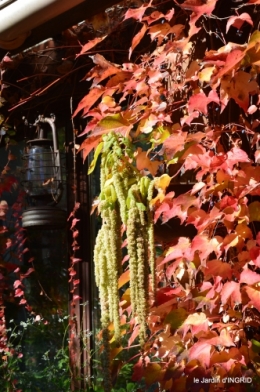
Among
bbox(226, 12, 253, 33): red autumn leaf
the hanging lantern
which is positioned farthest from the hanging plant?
the hanging lantern

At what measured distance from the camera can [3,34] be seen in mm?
2438

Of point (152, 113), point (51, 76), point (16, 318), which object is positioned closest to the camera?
point (152, 113)

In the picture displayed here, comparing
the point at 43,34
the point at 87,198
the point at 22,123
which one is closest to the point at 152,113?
the point at 43,34

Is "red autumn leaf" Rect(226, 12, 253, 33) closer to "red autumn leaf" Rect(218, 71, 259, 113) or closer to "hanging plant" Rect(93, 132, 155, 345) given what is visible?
"red autumn leaf" Rect(218, 71, 259, 113)

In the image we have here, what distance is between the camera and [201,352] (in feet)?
6.32

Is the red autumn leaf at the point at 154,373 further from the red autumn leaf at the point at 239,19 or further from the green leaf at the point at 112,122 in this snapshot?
the red autumn leaf at the point at 239,19

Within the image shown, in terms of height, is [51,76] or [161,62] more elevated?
[51,76]

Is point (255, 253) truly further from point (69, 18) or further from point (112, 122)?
point (69, 18)

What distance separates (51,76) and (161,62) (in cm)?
121

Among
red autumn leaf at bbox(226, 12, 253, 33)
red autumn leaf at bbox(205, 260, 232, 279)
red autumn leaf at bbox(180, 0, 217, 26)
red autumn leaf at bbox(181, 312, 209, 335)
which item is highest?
red autumn leaf at bbox(180, 0, 217, 26)

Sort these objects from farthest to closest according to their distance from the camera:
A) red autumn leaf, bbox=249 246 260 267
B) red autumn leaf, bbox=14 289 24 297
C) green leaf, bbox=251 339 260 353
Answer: red autumn leaf, bbox=14 289 24 297 < green leaf, bbox=251 339 260 353 < red autumn leaf, bbox=249 246 260 267

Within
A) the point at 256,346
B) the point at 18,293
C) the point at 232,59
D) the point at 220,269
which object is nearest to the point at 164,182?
the point at 220,269

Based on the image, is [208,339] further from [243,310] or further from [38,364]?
[38,364]

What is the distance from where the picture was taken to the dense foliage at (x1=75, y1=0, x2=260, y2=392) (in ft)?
6.25
